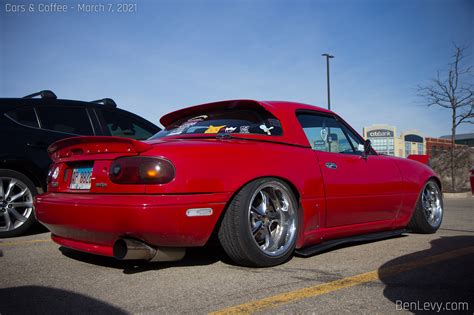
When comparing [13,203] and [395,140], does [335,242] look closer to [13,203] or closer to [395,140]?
[13,203]

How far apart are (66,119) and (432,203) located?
440 cm

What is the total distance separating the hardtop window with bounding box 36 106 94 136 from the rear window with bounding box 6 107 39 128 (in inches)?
3.0

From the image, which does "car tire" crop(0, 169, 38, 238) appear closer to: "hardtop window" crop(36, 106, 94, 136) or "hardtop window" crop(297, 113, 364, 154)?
"hardtop window" crop(36, 106, 94, 136)

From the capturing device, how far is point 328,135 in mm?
4023

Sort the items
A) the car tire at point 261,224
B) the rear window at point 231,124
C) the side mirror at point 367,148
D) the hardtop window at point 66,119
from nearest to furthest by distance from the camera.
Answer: the car tire at point 261,224 < the rear window at point 231,124 < the side mirror at point 367,148 < the hardtop window at point 66,119

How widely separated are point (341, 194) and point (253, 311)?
69.1 inches

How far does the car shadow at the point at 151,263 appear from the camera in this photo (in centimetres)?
312

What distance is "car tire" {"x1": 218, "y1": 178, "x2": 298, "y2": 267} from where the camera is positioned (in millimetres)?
2947

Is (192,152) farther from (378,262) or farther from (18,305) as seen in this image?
(378,262)

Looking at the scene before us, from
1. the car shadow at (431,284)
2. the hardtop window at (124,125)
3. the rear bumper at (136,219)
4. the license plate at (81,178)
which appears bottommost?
the car shadow at (431,284)

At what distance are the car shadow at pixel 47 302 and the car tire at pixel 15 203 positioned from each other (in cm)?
215

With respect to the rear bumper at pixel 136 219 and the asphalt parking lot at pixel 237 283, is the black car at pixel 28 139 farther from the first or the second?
the rear bumper at pixel 136 219

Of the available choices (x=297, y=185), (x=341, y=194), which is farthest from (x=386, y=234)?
(x=297, y=185)

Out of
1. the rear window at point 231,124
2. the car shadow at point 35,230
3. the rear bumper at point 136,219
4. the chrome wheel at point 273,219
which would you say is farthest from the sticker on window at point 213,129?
the car shadow at point 35,230
